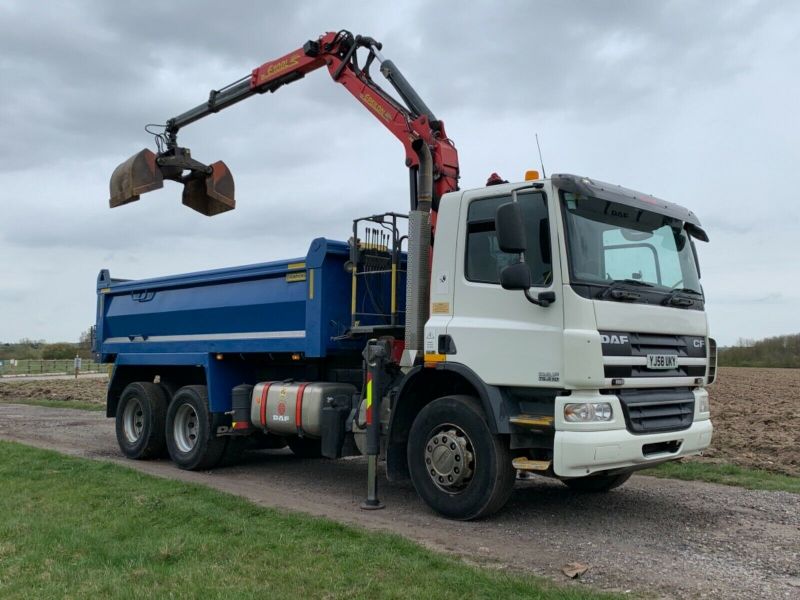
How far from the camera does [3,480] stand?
8.70m

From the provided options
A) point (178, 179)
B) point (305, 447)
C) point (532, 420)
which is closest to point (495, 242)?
point (532, 420)

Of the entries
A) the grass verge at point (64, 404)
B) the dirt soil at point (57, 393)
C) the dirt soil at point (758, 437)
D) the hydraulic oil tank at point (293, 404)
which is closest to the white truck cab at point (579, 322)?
the hydraulic oil tank at point (293, 404)

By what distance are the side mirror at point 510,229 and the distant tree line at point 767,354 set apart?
62.4 m

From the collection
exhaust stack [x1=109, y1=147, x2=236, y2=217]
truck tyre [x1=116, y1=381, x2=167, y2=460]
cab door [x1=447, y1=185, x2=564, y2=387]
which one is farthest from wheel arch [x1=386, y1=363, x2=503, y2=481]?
exhaust stack [x1=109, y1=147, x2=236, y2=217]

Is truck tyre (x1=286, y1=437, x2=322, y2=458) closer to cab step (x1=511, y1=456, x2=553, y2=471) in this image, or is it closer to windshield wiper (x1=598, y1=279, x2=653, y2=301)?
cab step (x1=511, y1=456, x2=553, y2=471)

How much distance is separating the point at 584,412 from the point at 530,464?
2.20 ft

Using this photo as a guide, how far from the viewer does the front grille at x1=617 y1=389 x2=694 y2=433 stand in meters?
6.33

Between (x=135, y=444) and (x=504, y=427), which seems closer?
(x=504, y=427)

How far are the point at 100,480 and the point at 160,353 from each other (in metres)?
2.65

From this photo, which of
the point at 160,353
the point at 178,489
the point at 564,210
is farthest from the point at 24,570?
the point at 160,353

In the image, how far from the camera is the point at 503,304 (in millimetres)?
6684

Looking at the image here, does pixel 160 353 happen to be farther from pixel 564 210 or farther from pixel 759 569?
pixel 759 569

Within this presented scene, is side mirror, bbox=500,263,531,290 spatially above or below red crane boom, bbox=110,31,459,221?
below

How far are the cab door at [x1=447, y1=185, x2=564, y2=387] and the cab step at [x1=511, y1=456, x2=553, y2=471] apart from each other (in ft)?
2.09
